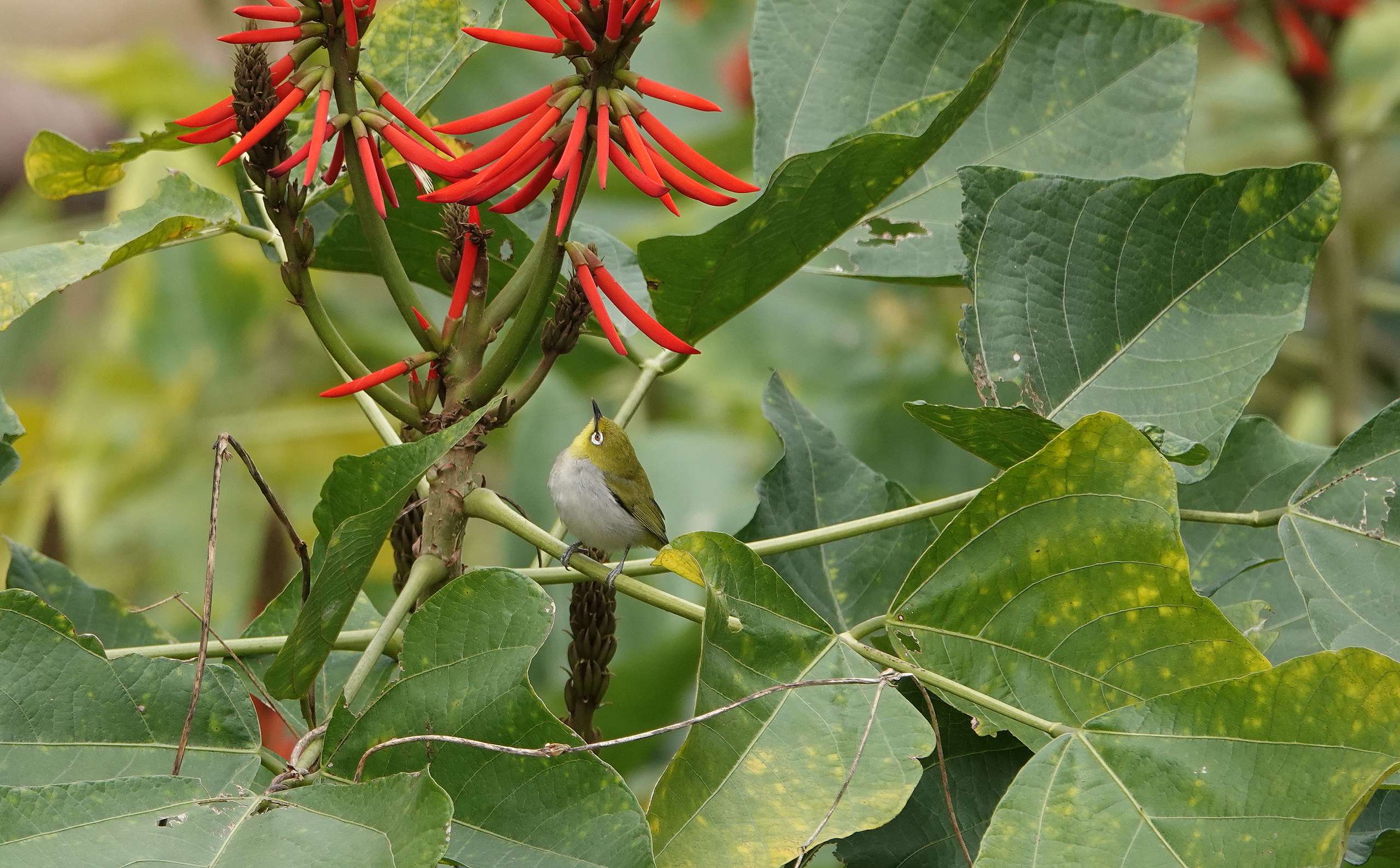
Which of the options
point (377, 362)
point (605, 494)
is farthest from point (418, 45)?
point (377, 362)

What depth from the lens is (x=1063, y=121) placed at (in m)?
1.25

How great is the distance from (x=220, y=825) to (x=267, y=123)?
0.42 metres

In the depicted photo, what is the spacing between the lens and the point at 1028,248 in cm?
102

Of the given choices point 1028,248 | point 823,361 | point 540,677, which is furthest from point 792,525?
point 823,361

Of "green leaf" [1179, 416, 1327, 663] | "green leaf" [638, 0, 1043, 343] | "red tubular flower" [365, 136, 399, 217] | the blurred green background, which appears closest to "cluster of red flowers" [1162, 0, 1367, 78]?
the blurred green background

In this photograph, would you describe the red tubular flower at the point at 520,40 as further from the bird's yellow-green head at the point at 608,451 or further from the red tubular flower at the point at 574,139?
the bird's yellow-green head at the point at 608,451

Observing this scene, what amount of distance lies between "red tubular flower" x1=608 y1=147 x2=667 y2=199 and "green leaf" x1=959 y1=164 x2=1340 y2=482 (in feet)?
1.10

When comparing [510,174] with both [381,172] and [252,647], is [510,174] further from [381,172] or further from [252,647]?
[252,647]

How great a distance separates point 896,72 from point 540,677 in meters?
0.87

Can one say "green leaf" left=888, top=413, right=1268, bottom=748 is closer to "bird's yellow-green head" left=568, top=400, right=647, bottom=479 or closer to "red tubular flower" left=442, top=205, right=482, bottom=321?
"red tubular flower" left=442, top=205, right=482, bottom=321

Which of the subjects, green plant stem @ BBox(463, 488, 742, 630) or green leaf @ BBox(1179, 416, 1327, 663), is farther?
green leaf @ BBox(1179, 416, 1327, 663)

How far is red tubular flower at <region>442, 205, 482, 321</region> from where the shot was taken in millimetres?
905

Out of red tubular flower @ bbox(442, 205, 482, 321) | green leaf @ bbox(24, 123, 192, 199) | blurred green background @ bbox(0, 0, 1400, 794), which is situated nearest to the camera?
red tubular flower @ bbox(442, 205, 482, 321)

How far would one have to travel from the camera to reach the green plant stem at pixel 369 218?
80cm
